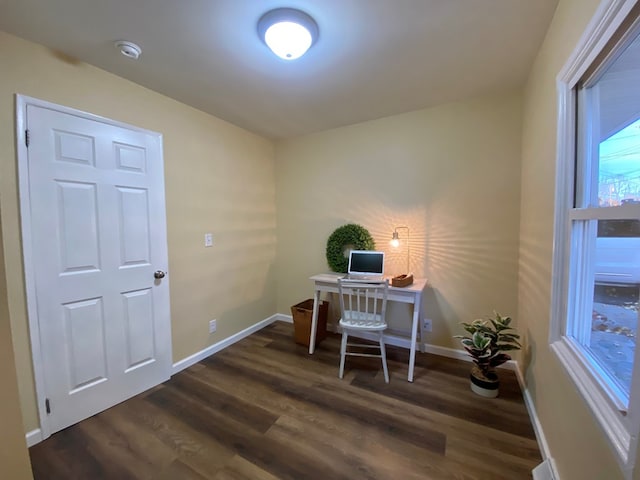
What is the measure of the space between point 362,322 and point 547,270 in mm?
1305

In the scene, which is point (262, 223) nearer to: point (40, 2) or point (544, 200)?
point (40, 2)

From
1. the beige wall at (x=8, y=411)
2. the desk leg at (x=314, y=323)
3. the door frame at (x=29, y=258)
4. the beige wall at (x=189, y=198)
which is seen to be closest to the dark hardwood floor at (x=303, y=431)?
the door frame at (x=29, y=258)

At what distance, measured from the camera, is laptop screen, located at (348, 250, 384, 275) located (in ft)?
8.57

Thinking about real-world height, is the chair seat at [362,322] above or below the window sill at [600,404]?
below

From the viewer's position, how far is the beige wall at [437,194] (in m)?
2.24

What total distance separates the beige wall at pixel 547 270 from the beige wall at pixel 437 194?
0.17 meters

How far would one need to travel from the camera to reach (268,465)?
142cm

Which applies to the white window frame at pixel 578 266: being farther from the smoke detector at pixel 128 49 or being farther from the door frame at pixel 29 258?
the door frame at pixel 29 258

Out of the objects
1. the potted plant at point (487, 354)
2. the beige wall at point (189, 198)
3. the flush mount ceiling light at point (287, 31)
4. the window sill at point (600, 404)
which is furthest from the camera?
the potted plant at point (487, 354)

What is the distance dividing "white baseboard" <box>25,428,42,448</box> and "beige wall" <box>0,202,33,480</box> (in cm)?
92

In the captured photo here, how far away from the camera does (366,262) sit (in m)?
2.67

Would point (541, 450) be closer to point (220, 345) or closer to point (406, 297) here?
point (406, 297)

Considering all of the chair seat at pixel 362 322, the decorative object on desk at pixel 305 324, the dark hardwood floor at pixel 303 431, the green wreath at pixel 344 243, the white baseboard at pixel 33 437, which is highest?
the green wreath at pixel 344 243

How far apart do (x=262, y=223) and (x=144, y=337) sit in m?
1.66
